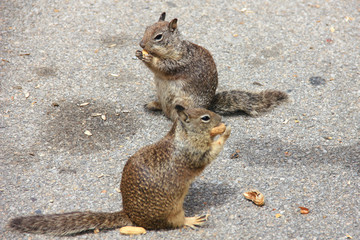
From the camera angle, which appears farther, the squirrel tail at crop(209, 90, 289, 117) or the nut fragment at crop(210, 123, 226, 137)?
the squirrel tail at crop(209, 90, 289, 117)

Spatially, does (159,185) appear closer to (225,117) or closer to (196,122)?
(196,122)

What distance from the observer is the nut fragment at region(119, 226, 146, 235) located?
3.42 meters

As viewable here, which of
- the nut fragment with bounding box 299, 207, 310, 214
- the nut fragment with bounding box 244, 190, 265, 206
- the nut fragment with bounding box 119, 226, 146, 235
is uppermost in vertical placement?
the nut fragment with bounding box 299, 207, 310, 214

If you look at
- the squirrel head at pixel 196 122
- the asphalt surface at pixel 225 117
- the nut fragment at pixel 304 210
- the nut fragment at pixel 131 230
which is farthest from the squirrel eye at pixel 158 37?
the nut fragment at pixel 304 210

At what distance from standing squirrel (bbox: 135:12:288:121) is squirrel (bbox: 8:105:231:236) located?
1351 millimetres

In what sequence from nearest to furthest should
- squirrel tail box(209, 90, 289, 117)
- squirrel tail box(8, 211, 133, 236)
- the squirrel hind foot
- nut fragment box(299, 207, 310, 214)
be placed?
squirrel tail box(8, 211, 133, 236)
the squirrel hind foot
nut fragment box(299, 207, 310, 214)
squirrel tail box(209, 90, 289, 117)

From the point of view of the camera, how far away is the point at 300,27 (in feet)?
22.1

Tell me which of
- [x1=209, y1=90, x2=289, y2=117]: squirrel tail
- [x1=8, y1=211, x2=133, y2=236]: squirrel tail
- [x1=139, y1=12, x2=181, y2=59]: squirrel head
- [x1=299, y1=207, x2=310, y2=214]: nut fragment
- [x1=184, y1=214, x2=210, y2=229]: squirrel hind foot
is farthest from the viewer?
[x1=209, y1=90, x2=289, y2=117]: squirrel tail

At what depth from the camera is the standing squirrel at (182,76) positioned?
16.3ft

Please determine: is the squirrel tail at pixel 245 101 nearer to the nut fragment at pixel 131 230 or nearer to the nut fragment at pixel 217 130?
the nut fragment at pixel 217 130

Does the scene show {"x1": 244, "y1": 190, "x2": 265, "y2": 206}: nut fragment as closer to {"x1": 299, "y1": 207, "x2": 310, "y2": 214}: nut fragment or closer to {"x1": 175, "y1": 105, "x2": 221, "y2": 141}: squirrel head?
{"x1": 299, "y1": 207, "x2": 310, "y2": 214}: nut fragment

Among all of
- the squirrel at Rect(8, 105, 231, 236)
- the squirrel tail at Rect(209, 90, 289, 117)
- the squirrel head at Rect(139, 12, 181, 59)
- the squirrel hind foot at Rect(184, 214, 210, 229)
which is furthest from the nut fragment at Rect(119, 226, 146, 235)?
the squirrel head at Rect(139, 12, 181, 59)

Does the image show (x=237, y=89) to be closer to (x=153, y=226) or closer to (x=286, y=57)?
(x=286, y=57)

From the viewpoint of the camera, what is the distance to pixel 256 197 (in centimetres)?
385
